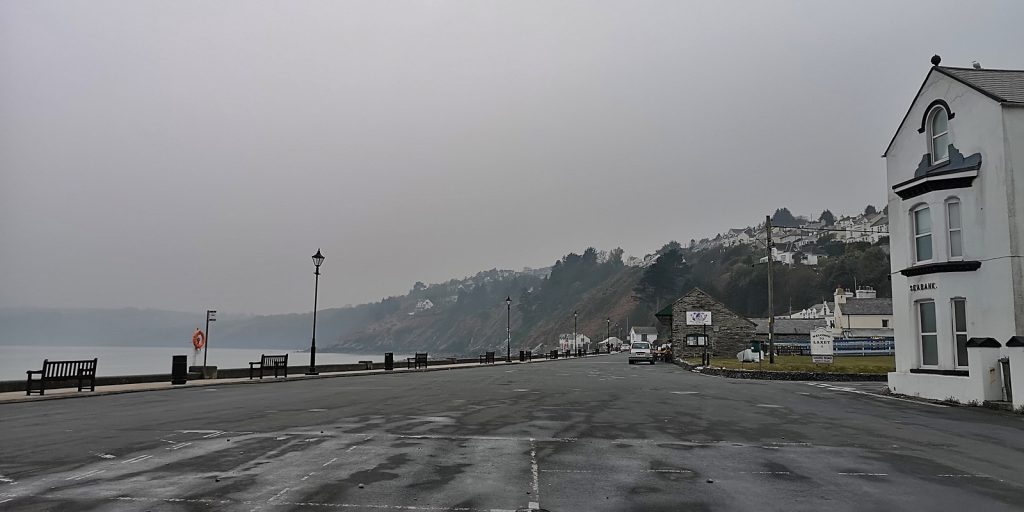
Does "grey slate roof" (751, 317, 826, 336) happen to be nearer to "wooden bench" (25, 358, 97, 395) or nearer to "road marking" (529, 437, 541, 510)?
"wooden bench" (25, 358, 97, 395)

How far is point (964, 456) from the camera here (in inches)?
392

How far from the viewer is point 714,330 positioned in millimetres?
68188

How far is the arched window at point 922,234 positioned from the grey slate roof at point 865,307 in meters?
78.5

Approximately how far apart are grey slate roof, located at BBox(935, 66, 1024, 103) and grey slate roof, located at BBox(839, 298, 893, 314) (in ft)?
254

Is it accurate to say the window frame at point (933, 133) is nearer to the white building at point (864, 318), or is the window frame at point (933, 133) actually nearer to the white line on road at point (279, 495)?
the white line on road at point (279, 495)

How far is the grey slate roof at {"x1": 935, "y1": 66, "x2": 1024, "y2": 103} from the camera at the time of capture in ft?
63.6

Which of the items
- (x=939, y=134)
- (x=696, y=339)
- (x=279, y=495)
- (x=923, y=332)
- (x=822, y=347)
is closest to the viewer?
(x=279, y=495)

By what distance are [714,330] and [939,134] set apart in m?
48.5

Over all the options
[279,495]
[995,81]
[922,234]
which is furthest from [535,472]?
[995,81]

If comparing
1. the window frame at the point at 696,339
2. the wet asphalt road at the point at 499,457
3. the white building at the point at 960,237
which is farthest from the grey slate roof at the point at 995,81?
the window frame at the point at 696,339

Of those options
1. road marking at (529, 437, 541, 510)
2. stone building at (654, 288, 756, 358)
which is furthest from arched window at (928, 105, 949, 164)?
stone building at (654, 288, 756, 358)

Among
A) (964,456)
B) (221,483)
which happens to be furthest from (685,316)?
(221,483)

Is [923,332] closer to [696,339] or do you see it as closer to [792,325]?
[696,339]

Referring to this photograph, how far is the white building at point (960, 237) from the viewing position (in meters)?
18.2
